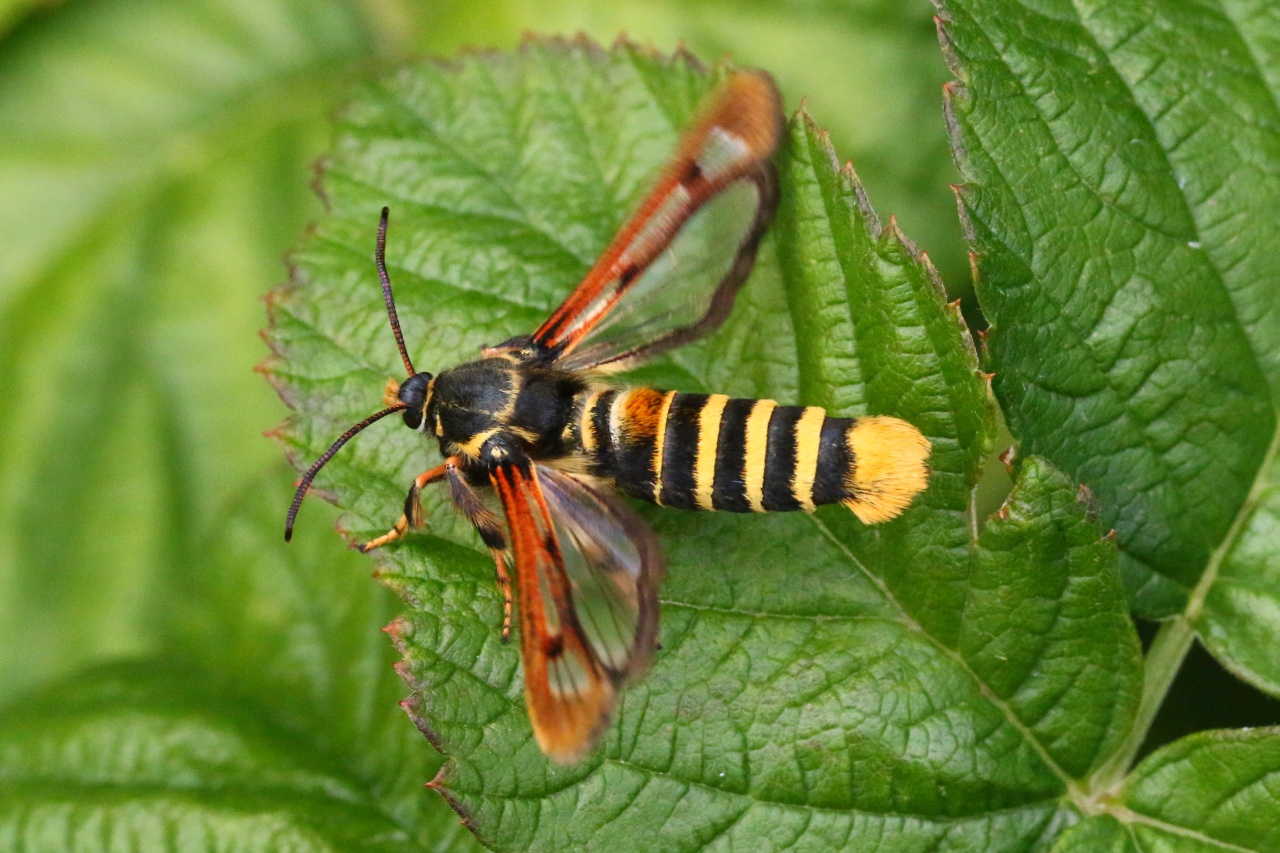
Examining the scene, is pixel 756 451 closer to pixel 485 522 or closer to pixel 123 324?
pixel 485 522

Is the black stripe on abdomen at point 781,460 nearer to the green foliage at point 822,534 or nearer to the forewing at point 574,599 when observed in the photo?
the green foliage at point 822,534

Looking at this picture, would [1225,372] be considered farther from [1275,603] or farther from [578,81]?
[578,81]

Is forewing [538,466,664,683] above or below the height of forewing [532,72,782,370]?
below

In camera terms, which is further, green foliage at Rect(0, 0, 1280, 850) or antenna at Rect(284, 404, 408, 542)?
antenna at Rect(284, 404, 408, 542)

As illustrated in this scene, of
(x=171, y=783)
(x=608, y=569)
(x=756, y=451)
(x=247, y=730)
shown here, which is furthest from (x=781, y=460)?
(x=171, y=783)

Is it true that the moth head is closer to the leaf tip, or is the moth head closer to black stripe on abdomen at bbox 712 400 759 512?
black stripe on abdomen at bbox 712 400 759 512

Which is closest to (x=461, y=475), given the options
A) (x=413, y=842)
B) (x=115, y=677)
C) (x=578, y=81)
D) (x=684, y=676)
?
(x=684, y=676)

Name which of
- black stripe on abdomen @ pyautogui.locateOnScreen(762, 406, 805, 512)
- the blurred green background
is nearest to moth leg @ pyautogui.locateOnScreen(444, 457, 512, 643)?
black stripe on abdomen @ pyautogui.locateOnScreen(762, 406, 805, 512)
